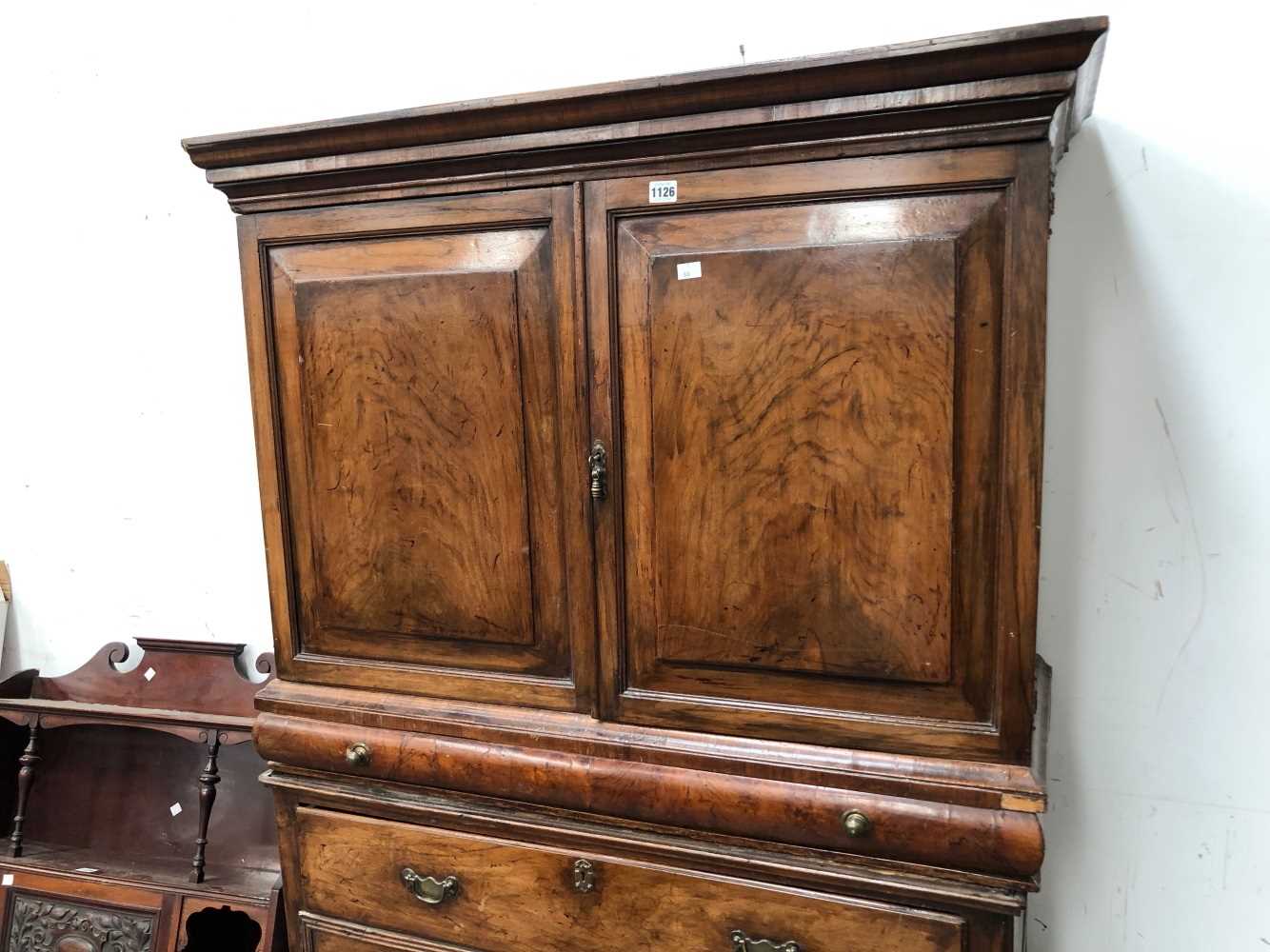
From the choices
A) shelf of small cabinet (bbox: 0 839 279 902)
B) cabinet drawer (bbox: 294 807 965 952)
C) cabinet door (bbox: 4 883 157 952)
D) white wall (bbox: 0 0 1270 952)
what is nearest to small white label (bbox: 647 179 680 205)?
white wall (bbox: 0 0 1270 952)

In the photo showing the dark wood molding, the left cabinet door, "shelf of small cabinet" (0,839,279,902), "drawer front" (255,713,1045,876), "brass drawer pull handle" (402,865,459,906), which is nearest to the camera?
the dark wood molding

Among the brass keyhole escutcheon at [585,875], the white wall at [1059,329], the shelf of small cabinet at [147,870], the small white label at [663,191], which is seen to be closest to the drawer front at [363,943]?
the brass keyhole escutcheon at [585,875]

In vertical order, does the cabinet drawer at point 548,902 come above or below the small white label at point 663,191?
below

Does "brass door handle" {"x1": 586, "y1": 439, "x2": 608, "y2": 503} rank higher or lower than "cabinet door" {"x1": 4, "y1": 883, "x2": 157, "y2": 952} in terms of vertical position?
higher

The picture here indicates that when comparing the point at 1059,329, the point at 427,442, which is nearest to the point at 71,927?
the point at 427,442

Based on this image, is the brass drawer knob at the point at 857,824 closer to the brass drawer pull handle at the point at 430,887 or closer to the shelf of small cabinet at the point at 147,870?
the brass drawer pull handle at the point at 430,887

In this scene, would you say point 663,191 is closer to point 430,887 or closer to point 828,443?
point 828,443

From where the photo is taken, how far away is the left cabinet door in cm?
103

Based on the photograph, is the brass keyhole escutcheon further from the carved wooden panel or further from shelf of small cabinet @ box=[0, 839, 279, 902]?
the carved wooden panel

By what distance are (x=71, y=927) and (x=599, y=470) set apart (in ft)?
5.03

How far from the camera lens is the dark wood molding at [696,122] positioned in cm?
80

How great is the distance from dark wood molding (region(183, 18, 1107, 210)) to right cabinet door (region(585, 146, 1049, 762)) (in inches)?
1.3

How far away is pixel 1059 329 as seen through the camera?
48.8 inches

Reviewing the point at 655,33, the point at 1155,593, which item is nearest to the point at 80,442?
the point at 655,33
